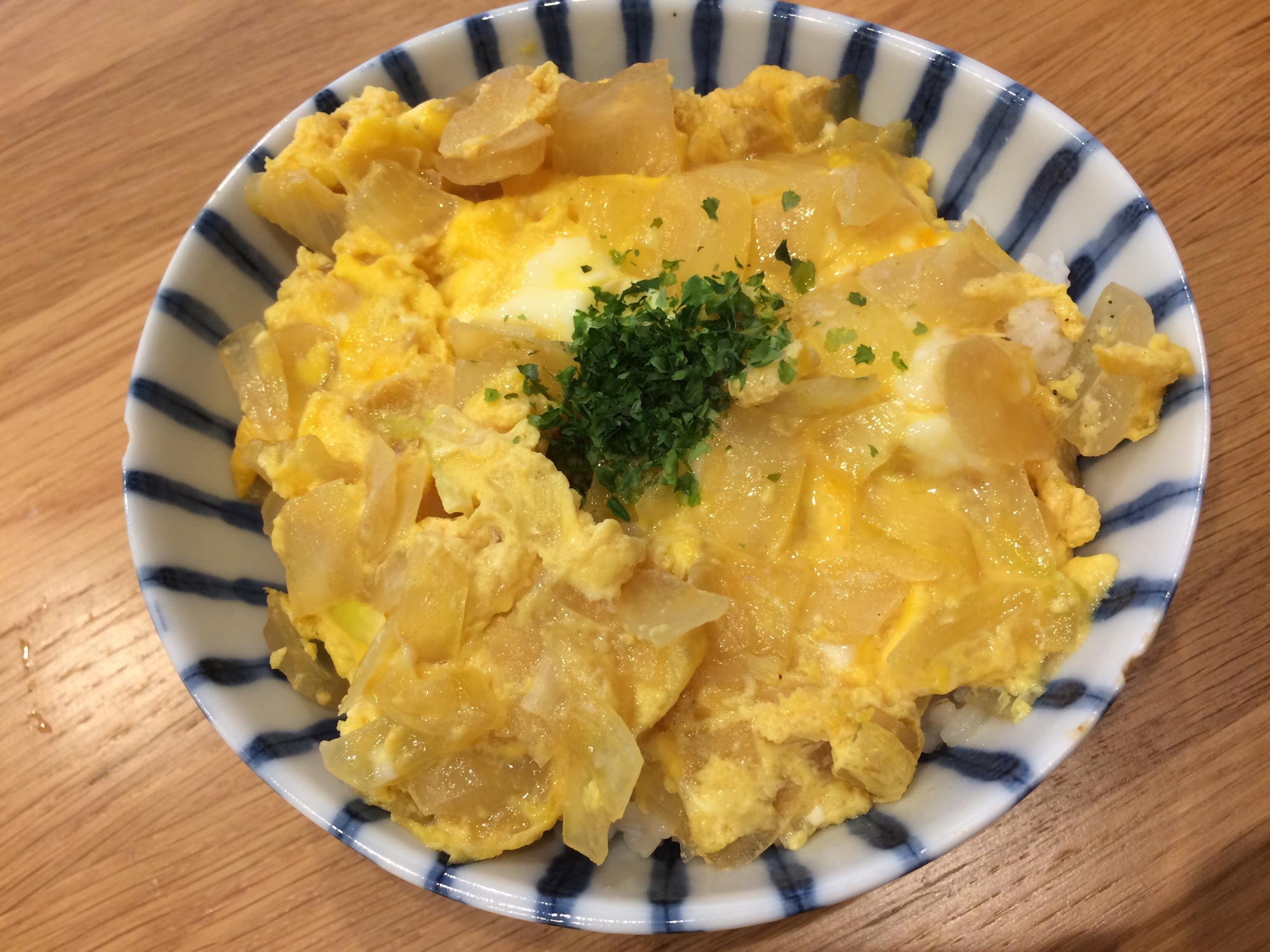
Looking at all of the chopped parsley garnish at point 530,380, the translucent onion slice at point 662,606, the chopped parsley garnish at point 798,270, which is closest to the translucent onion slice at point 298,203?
the chopped parsley garnish at point 530,380

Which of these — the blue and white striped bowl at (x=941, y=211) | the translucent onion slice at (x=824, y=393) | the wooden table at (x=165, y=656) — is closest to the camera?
the blue and white striped bowl at (x=941, y=211)

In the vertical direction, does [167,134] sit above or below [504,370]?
above

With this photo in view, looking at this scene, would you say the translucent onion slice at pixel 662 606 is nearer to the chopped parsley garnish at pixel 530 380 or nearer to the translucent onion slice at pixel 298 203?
the chopped parsley garnish at pixel 530 380

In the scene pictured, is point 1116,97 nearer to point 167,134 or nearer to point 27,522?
point 167,134

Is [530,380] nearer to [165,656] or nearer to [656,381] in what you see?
[656,381]

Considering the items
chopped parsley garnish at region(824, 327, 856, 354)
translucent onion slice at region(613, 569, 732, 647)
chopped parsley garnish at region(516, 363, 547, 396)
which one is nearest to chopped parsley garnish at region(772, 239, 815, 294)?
chopped parsley garnish at region(824, 327, 856, 354)

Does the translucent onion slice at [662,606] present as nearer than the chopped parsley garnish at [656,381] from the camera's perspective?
Yes

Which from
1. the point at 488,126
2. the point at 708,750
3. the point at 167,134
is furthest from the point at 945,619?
the point at 167,134
